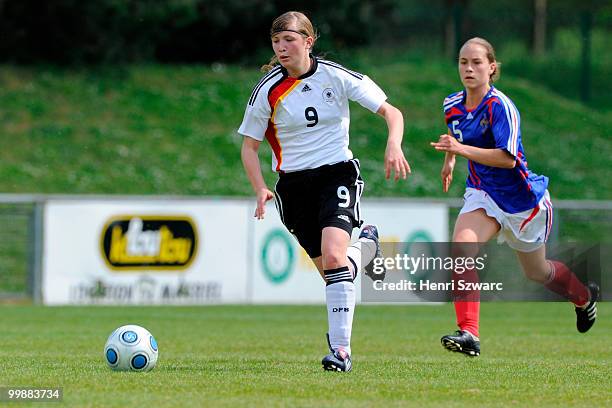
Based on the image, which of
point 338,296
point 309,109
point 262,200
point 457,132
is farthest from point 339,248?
point 457,132

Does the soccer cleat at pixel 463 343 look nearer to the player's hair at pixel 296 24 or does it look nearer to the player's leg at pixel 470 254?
the player's leg at pixel 470 254

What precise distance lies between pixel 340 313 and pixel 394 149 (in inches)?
42.5

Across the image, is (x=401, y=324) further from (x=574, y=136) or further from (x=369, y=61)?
(x=369, y=61)

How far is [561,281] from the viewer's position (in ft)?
32.2

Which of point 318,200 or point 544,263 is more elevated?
point 318,200

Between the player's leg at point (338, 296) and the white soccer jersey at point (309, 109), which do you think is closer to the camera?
the player's leg at point (338, 296)

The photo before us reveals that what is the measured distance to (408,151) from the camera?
26375 millimetres

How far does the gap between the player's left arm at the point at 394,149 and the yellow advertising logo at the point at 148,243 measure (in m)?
9.44

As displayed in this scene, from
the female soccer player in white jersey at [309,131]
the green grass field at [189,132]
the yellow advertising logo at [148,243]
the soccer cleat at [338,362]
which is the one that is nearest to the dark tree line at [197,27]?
the green grass field at [189,132]

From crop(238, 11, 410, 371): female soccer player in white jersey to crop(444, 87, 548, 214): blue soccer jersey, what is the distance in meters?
0.91

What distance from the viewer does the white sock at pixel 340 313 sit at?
7695mm

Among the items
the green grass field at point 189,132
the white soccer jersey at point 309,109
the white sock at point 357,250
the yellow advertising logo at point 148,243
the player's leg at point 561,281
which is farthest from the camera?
the green grass field at point 189,132

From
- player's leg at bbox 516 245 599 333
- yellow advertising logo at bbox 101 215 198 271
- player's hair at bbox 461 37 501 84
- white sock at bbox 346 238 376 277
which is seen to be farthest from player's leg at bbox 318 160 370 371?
yellow advertising logo at bbox 101 215 198 271

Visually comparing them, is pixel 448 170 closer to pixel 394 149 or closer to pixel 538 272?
pixel 538 272
